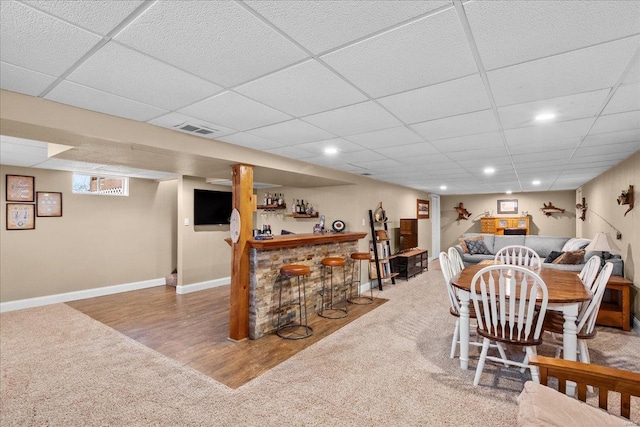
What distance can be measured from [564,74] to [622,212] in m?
3.93

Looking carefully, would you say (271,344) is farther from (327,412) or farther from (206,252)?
(206,252)

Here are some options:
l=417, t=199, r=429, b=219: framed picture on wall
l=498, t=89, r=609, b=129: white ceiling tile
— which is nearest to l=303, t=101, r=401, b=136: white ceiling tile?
l=498, t=89, r=609, b=129: white ceiling tile

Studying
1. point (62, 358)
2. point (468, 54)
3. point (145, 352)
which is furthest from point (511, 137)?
point (62, 358)

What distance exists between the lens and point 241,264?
3.60 m

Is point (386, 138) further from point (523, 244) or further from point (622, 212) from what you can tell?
point (523, 244)

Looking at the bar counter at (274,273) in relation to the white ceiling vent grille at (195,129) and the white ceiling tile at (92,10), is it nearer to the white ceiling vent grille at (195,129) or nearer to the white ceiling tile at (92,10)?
the white ceiling vent grille at (195,129)

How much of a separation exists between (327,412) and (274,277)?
1863mm

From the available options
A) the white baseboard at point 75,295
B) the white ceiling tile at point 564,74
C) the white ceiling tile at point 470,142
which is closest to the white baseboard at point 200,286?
the white baseboard at point 75,295

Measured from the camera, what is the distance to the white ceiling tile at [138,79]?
5.28 ft

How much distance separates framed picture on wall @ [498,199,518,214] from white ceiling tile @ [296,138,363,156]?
8.41 m

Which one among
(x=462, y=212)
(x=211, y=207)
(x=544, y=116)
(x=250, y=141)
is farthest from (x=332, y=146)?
(x=462, y=212)

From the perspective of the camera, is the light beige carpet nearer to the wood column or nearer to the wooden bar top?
the wood column

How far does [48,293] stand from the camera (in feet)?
16.8

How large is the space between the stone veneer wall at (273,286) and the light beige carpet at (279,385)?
0.74 meters
